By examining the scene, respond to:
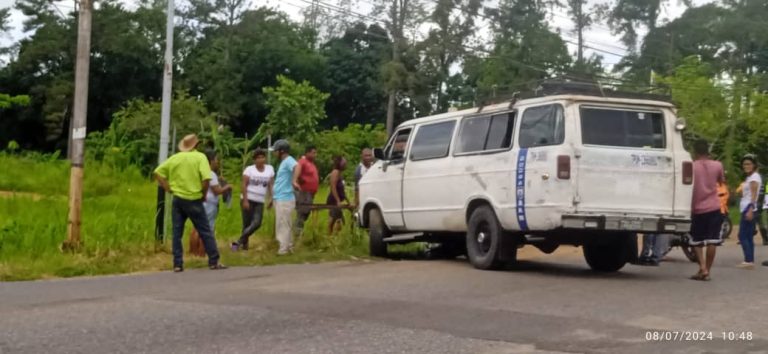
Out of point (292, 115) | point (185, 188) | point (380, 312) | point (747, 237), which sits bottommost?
point (380, 312)

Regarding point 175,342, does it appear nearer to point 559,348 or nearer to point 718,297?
point 559,348

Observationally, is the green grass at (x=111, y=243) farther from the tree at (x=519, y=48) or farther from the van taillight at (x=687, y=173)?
the tree at (x=519, y=48)

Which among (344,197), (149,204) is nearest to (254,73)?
(149,204)

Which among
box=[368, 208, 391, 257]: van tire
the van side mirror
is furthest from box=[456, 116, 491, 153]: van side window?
box=[368, 208, 391, 257]: van tire

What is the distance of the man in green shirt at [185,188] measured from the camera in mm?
12078

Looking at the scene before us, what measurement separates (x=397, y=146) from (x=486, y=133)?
225 cm

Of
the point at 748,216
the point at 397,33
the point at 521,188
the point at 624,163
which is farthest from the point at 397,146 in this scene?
the point at 397,33

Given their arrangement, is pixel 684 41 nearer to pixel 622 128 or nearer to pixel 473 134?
pixel 473 134

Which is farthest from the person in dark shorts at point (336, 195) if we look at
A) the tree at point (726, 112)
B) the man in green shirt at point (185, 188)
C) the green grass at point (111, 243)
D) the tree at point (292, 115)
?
the tree at point (292, 115)

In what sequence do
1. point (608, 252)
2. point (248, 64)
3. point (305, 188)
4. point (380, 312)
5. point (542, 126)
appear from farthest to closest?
point (248, 64) → point (305, 188) → point (608, 252) → point (542, 126) → point (380, 312)

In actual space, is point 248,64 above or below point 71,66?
above

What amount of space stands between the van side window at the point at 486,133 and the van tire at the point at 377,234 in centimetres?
220

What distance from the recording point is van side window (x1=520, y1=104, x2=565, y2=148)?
37.2 feet

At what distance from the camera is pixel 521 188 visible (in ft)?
38.0
